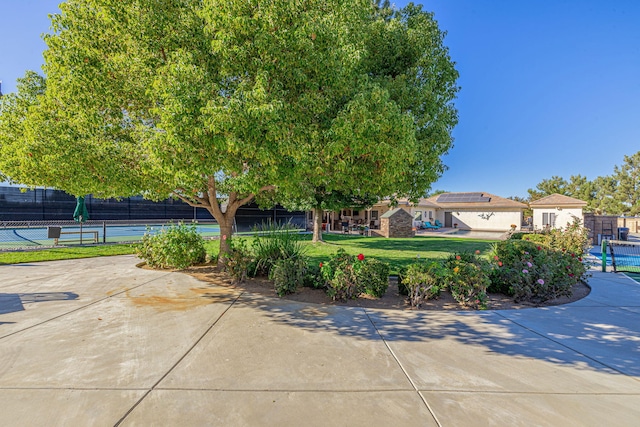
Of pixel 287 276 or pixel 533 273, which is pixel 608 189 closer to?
pixel 533 273

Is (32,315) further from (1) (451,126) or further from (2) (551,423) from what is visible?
(1) (451,126)

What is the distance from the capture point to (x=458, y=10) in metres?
11.8

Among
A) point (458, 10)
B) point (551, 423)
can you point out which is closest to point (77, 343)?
point (551, 423)

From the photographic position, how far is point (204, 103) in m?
4.95

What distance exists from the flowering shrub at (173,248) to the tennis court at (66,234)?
123 inches

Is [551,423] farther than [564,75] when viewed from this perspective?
No

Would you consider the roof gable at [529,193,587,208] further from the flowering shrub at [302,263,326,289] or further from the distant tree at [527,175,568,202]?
the distant tree at [527,175,568,202]

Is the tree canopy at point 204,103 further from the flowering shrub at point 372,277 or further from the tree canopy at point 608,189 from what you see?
the tree canopy at point 608,189

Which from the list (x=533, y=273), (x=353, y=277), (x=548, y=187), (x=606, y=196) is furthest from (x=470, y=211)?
(x=353, y=277)

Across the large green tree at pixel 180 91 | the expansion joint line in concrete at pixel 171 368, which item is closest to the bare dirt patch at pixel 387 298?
the expansion joint line in concrete at pixel 171 368

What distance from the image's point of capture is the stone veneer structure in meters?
21.2

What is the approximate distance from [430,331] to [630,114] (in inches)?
878

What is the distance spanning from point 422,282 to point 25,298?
733 centimetres

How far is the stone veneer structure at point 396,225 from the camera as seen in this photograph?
21.2m
